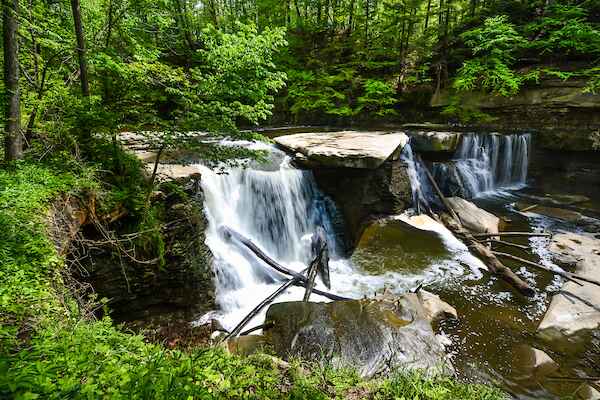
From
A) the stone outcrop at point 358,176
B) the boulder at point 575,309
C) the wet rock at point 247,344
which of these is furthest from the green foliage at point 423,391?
the stone outcrop at point 358,176

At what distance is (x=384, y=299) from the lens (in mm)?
5570

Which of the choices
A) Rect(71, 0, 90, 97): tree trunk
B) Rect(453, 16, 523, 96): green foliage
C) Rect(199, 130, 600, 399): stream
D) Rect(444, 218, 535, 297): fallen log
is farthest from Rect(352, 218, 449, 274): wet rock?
Rect(453, 16, 523, 96): green foliage

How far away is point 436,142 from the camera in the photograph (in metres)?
11.1

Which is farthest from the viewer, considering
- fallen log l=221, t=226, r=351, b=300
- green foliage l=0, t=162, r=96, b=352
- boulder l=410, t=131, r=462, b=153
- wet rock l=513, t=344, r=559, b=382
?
boulder l=410, t=131, r=462, b=153

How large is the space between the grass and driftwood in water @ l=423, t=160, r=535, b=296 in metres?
3.66

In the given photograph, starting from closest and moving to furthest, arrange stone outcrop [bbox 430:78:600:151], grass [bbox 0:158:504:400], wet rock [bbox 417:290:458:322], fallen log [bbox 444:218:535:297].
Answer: grass [bbox 0:158:504:400] → wet rock [bbox 417:290:458:322] → fallen log [bbox 444:218:535:297] → stone outcrop [bbox 430:78:600:151]

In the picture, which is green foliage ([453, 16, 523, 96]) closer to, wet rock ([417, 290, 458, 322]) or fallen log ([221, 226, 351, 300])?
wet rock ([417, 290, 458, 322])

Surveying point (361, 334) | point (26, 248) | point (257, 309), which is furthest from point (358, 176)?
point (26, 248)

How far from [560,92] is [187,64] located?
17.4m

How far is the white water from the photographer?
6.69m

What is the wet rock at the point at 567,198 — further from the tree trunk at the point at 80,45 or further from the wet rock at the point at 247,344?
the tree trunk at the point at 80,45

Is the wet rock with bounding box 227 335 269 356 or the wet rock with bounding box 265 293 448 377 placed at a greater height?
Answer: the wet rock with bounding box 265 293 448 377

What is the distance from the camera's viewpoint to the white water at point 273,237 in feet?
22.0

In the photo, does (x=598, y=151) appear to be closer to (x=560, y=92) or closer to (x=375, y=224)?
(x=560, y=92)
